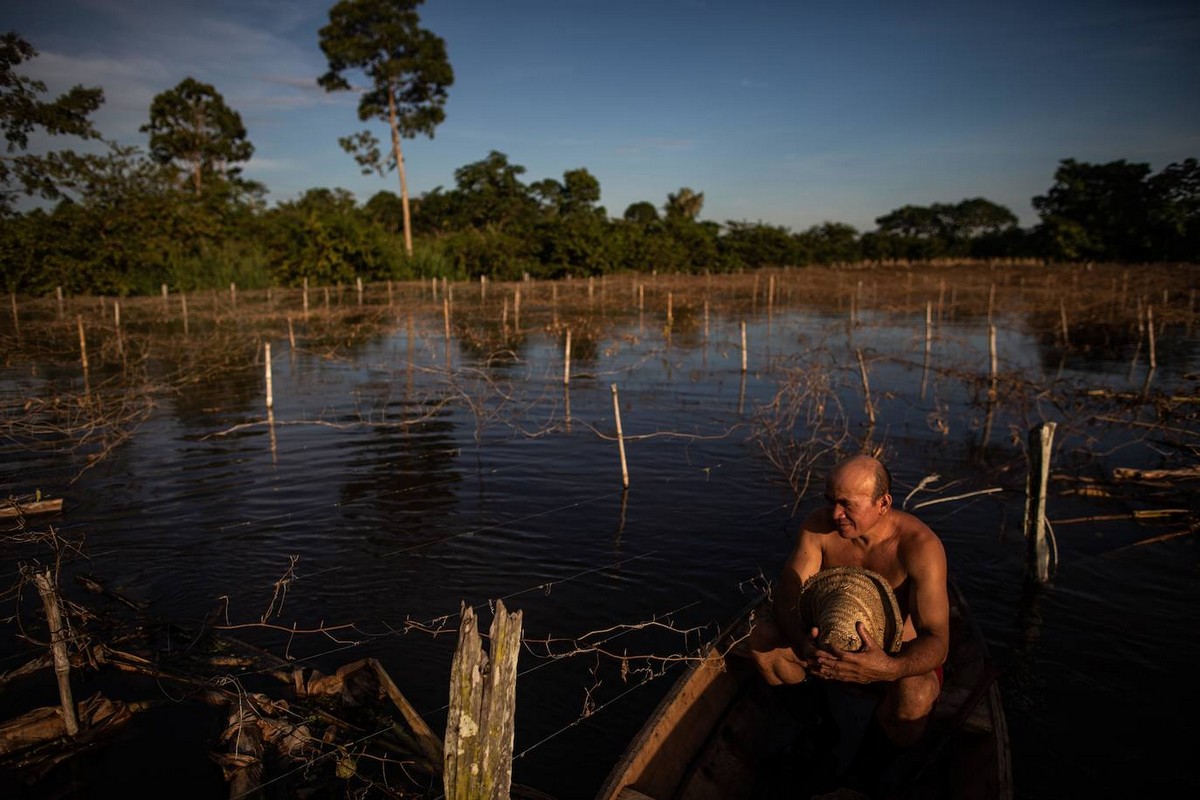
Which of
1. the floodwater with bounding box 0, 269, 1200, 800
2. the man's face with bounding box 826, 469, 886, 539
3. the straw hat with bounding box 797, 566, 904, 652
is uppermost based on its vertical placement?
the man's face with bounding box 826, 469, 886, 539

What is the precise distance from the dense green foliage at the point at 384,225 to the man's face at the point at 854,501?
21754 mm

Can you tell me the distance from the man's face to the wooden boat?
1.08 metres

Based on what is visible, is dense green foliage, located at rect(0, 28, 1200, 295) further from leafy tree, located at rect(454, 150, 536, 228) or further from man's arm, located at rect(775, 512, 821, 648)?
man's arm, located at rect(775, 512, 821, 648)

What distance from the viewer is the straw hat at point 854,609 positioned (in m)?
3.47

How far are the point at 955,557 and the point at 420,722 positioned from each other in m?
6.34

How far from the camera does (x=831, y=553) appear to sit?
164 inches

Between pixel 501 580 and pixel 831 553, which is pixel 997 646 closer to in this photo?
pixel 831 553

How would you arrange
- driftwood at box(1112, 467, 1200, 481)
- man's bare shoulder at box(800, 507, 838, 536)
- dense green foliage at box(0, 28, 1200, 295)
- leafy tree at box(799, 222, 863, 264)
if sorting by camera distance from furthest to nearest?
leafy tree at box(799, 222, 863, 264), dense green foliage at box(0, 28, 1200, 295), driftwood at box(1112, 467, 1200, 481), man's bare shoulder at box(800, 507, 838, 536)

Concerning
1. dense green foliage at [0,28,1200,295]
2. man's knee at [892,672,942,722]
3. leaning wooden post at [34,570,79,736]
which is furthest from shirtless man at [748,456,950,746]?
dense green foliage at [0,28,1200,295]

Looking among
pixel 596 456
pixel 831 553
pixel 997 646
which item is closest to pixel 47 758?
pixel 831 553

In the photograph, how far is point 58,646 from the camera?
4113 millimetres

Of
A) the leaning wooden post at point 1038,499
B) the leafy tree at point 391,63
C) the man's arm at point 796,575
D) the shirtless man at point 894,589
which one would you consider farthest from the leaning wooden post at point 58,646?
the leafy tree at point 391,63

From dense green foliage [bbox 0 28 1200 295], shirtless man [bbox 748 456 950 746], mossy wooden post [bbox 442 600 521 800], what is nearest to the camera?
mossy wooden post [bbox 442 600 521 800]

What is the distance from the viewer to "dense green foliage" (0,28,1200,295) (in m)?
32.2
